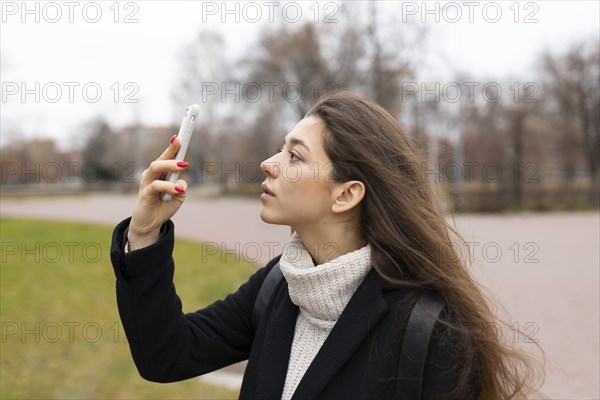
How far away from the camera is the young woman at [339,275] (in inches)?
56.7

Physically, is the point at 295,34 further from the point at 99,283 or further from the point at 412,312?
the point at 412,312

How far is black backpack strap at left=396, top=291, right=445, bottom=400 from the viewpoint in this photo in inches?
52.8

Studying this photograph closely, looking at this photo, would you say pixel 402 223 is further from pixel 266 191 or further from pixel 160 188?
pixel 160 188

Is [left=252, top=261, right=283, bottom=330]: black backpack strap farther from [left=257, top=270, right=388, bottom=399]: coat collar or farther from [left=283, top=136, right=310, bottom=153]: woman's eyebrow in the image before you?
[left=283, top=136, right=310, bottom=153]: woman's eyebrow

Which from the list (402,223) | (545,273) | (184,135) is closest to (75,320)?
(184,135)

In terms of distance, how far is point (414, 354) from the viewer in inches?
53.1

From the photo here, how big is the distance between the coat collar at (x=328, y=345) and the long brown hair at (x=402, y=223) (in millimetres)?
79

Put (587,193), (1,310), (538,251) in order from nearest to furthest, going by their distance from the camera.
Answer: (1,310) → (538,251) → (587,193)

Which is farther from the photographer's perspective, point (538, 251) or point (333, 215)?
point (538, 251)

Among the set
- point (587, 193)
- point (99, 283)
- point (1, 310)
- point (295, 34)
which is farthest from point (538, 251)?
point (295, 34)

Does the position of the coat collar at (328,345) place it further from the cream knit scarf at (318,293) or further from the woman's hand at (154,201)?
the woman's hand at (154,201)

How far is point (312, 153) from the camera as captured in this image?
1.58 m

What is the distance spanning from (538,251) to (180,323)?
1197 cm

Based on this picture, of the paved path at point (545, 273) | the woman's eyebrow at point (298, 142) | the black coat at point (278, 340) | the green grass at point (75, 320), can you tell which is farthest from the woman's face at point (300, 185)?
the green grass at point (75, 320)
